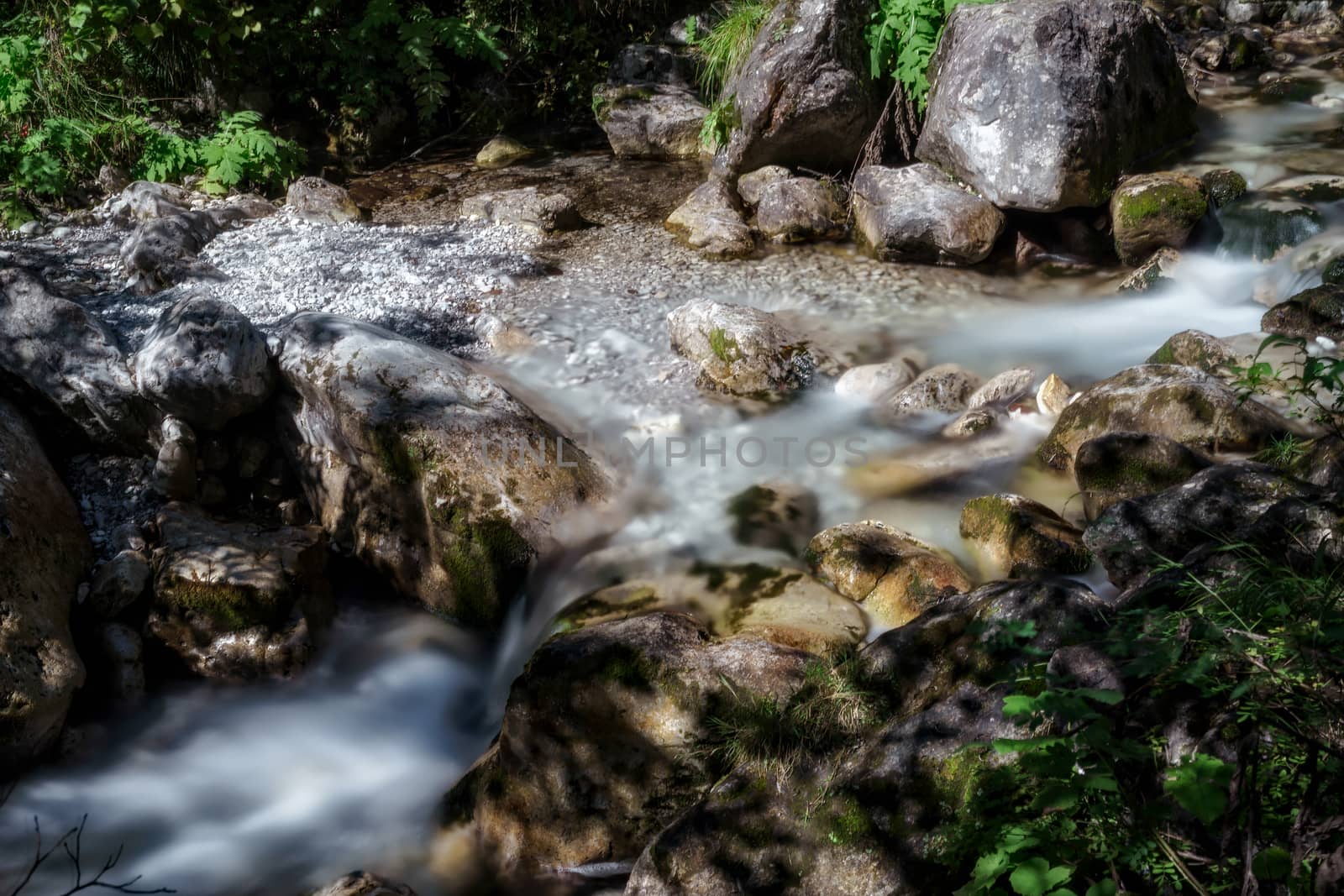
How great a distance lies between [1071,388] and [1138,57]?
3582 mm

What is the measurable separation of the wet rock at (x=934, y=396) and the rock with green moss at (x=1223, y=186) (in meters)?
3.08

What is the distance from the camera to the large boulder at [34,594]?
3947mm

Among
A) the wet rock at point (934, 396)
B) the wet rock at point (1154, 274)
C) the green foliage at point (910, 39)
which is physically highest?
the green foliage at point (910, 39)

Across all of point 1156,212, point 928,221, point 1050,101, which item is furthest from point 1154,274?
point 928,221

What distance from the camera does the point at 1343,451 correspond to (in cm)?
383

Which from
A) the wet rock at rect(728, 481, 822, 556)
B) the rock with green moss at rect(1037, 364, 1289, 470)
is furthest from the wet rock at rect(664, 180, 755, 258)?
the rock with green moss at rect(1037, 364, 1289, 470)

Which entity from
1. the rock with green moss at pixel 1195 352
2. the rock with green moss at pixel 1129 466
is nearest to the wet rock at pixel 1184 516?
the rock with green moss at pixel 1129 466

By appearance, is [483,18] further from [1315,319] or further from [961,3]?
[1315,319]

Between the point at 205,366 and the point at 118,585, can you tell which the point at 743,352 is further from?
the point at 118,585

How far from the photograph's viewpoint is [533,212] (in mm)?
8836

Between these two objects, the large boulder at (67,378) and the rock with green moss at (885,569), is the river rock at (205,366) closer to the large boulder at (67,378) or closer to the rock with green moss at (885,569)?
the large boulder at (67,378)

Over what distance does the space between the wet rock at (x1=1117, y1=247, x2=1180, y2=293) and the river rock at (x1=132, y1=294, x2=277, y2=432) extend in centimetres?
592

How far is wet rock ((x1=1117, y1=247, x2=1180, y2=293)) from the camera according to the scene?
7234 mm

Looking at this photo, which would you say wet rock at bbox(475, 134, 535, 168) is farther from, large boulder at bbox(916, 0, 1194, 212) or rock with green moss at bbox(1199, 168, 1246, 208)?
rock with green moss at bbox(1199, 168, 1246, 208)
